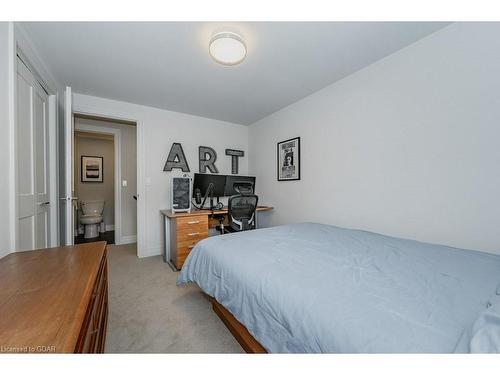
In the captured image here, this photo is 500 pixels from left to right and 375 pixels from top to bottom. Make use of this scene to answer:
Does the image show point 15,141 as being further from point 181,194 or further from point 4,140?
point 181,194

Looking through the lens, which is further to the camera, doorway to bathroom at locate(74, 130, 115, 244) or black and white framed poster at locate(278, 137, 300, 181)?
doorway to bathroom at locate(74, 130, 115, 244)

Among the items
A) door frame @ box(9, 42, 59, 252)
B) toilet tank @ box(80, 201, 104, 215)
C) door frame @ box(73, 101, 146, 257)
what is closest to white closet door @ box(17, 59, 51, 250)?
door frame @ box(9, 42, 59, 252)

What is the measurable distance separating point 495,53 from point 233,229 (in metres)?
2.70

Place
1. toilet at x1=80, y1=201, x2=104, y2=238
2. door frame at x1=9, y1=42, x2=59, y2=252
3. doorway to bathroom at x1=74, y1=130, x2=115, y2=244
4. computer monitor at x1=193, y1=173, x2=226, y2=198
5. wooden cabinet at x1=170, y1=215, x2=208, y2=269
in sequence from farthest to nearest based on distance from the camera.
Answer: doorway to bathroom at x1=74, y1=130, x2=115, y2=244
toilet at x1=80, y1=201, x2=104, y2=238
computer monitor at x1=193, y1=173, x2=226, y2=198
wooden cabinet at x1=170, y1=215, x2=208, y2=269
door frame at x1=9, y1=42, x2=59, y2=252

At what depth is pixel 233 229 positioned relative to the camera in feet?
8.82

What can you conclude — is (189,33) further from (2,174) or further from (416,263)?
(416,263)

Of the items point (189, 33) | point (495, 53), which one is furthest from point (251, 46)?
point (495, 53)

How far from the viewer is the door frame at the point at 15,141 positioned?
1.30m

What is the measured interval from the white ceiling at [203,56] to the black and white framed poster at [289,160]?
0.63 metres

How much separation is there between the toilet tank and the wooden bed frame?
4.00 metres

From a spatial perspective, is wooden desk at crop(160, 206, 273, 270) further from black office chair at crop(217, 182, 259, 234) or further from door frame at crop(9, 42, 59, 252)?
door frame at crop(9, 42, 59, 252)

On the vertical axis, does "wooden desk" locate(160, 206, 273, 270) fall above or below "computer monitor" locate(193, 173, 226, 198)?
below

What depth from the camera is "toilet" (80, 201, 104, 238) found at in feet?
13.2
